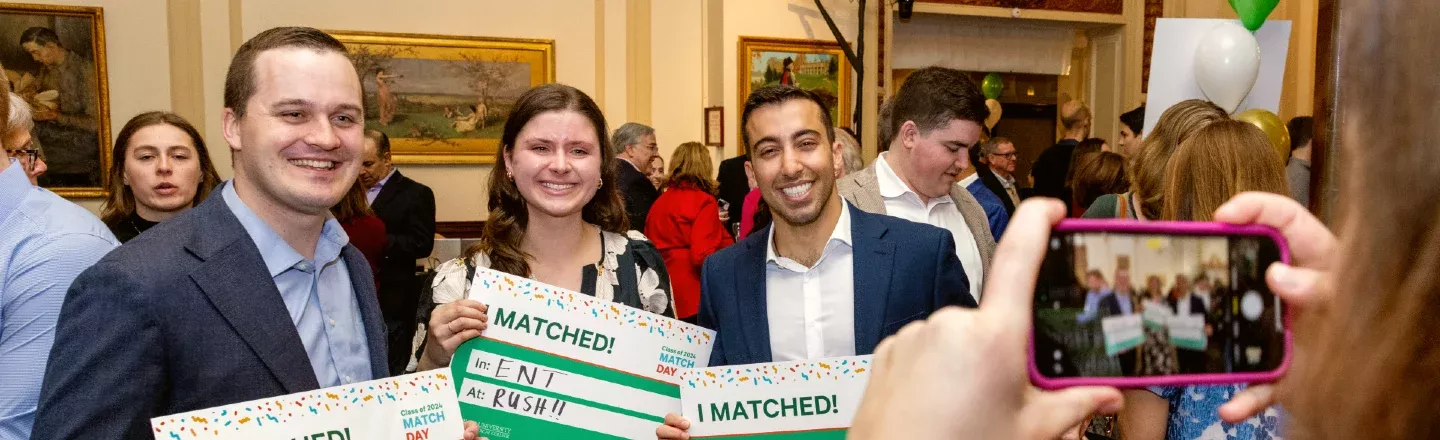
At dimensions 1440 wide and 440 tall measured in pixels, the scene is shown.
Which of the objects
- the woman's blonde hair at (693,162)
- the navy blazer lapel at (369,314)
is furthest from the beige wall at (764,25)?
the navy blazer lapel at (369,314)

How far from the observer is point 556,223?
7.90 ft

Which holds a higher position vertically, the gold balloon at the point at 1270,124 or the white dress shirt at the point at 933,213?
the gold balloon at the point at 1270,124

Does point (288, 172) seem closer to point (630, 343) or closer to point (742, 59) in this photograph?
point (630, 343)

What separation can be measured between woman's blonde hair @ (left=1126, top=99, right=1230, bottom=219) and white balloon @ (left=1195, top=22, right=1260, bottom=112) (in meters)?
1.25

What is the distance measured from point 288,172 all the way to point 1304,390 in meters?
1.59

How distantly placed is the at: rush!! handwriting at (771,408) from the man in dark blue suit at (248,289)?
0.66m

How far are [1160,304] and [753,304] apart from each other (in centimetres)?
136

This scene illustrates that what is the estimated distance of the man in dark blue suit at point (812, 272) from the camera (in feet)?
6.94

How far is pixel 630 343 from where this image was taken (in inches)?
77.8

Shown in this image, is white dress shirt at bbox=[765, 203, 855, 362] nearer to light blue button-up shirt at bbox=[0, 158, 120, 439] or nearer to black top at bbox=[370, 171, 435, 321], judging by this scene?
light blue button-up shirt at bbox=[0, 158, 120, 439]

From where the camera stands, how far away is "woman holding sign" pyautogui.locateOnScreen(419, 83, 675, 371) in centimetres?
231

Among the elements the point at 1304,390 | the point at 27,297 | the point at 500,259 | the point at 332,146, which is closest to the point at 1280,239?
the point at 1304,390

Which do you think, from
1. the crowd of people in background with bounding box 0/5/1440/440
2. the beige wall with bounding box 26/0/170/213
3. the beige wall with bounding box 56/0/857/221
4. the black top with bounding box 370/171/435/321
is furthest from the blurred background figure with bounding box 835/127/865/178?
the beige wall with bounding box 26/0/170/213

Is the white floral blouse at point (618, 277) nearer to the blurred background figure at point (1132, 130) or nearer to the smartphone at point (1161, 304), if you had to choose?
the smartphone at point (1161, 304)
